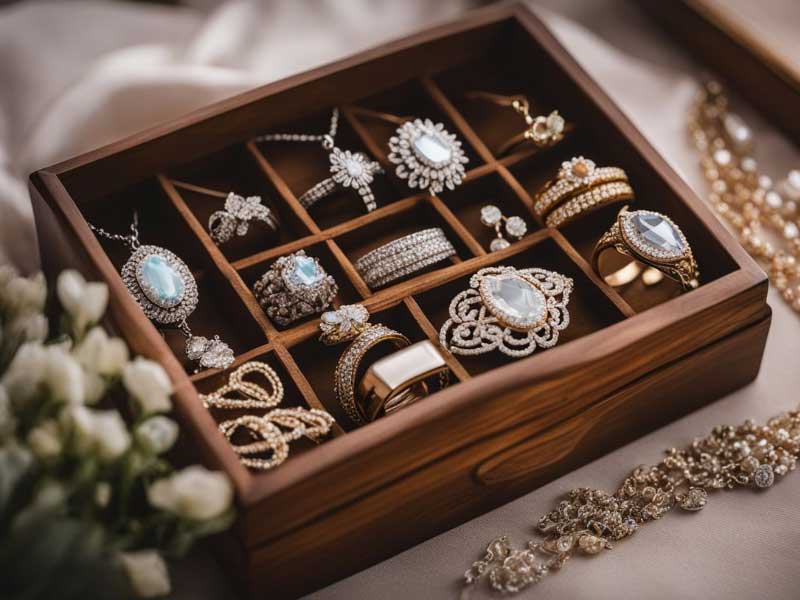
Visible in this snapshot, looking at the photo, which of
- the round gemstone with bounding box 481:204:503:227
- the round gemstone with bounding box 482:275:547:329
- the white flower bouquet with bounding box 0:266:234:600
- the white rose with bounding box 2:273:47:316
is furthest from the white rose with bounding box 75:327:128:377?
the round gemstone with bounding box 481:204:503:227

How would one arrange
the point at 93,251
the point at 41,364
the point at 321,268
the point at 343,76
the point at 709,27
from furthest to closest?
the point at 709,27 → the point at 343,76 → the point at 321,268 → the point at 93,251 → the point at 41,364

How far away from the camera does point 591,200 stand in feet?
4.55

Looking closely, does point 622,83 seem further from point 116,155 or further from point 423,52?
point 116,155

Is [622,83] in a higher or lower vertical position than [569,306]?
higher

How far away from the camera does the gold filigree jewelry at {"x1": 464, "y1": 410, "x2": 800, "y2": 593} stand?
4.18ft

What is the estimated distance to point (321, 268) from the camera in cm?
135

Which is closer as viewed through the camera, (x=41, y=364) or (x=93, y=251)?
(x=41, y=364)

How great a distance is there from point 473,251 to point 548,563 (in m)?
0.43

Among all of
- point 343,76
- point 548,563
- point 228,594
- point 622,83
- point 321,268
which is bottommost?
point 548,563

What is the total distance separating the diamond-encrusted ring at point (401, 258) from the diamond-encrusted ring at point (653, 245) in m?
0.22

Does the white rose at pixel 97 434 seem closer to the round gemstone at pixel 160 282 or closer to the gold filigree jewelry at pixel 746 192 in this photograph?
the round gemstone at pixel 160 282

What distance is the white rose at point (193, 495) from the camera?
93cm

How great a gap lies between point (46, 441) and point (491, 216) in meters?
0.76

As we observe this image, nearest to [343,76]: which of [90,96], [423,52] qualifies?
[423,52]
